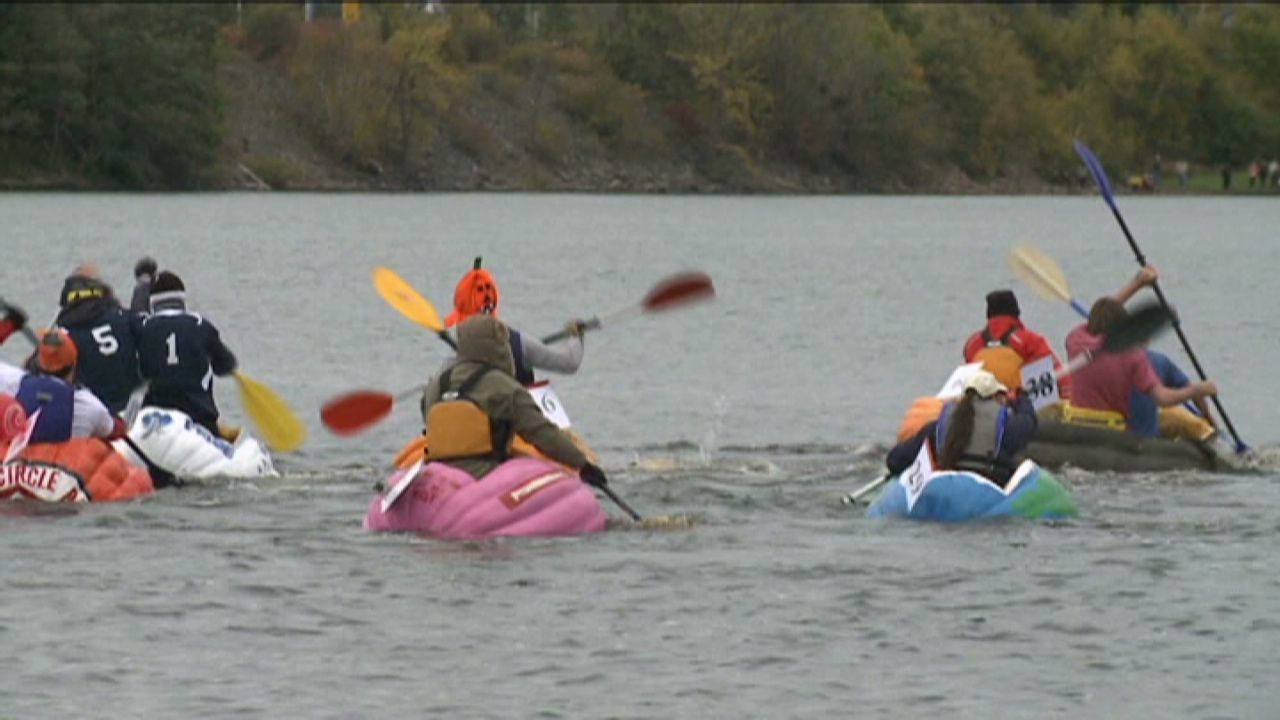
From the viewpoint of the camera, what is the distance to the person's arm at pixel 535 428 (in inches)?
675

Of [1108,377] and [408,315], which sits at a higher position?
[408,315]

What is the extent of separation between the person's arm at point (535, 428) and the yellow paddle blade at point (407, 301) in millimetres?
2037

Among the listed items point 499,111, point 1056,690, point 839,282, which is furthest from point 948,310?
point 499,111

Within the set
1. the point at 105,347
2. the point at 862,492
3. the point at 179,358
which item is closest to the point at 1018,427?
the point at 862,492

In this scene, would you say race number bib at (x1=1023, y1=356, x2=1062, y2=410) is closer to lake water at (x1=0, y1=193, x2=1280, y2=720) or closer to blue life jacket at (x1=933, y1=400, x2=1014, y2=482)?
lake water at (x1=0, y1=193, x2=1280, y2=720)

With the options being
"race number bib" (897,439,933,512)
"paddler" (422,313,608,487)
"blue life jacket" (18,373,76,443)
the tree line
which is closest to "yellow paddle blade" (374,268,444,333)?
"paddler" (422,313,608,487)

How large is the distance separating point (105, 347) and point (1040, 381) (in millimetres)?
6523

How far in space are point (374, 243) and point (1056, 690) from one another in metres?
55.5

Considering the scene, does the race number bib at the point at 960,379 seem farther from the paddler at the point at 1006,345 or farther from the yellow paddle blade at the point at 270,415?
the yellow paddle blade at the point at 270,415

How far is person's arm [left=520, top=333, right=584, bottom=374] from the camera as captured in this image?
61.2ft

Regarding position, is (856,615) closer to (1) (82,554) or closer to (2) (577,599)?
(2) (577,599)

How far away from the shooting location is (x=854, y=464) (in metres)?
23.2

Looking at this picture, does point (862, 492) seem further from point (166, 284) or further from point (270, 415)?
point (166, 284)

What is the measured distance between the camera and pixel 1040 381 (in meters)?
21.0
